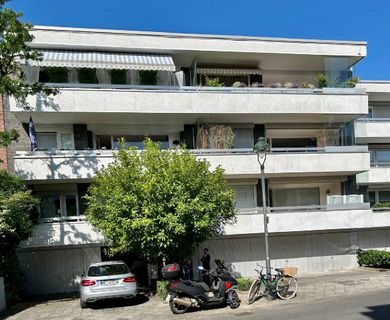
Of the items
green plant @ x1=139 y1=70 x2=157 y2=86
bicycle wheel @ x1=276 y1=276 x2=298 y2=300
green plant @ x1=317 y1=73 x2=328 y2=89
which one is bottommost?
bicycle wheel @ x1=276 y1=276 x2=298 y2=300

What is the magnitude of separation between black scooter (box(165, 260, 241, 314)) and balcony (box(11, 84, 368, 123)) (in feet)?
27.9

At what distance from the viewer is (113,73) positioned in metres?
19.1

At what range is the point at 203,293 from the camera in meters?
12.1

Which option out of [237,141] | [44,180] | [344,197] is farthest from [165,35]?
[344,197]

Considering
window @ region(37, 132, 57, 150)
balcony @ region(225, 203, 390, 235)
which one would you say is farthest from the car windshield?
window @ region(37, 132, 57, 150)

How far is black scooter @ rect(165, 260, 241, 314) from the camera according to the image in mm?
11906

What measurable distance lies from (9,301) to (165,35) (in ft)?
45.0

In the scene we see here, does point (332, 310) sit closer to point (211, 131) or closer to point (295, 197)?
point (211, 131)

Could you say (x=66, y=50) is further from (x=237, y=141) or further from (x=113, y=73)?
(x=237, y=141)

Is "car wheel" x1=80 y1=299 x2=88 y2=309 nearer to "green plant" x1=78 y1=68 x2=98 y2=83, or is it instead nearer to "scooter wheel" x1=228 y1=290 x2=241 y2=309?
"scooter wheel" x1=228 y1=290 x2=241 y2=309

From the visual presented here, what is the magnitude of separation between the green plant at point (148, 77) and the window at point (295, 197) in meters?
8.68

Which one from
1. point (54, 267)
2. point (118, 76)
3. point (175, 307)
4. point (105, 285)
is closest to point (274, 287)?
point (175, 307)

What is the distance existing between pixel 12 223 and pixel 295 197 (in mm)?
14192

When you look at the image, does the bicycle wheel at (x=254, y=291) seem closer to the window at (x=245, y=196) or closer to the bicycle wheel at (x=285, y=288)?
the bicycle wheel at (x=285, y=288)
